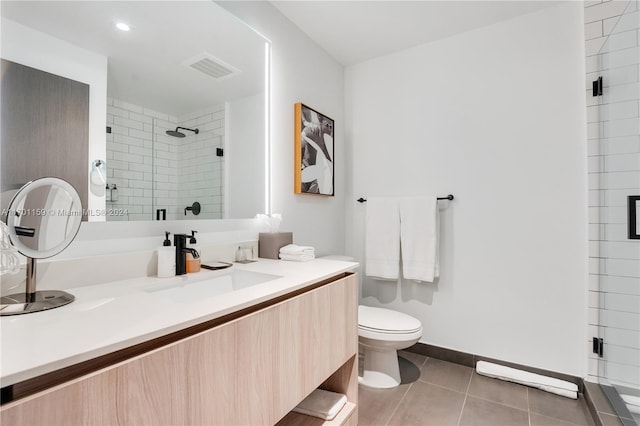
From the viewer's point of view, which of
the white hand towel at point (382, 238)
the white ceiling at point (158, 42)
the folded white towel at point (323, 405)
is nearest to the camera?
the white ceiling at point (158, 42)

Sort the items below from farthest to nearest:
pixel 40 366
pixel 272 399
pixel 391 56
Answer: pixel 391 56
pixel 272 399
pixel 40 366

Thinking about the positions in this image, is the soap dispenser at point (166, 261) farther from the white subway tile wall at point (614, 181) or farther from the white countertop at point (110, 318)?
the white subway tile wall at point (614, 181)

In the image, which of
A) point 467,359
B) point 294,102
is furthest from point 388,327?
point 294,102

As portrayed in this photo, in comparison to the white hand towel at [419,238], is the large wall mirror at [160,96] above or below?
above

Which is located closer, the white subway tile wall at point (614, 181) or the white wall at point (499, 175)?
the white subway tile wall at point (614, 181)

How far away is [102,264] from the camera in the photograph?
1063mm

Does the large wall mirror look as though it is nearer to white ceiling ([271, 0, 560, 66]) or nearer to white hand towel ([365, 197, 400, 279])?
white ceiling ([271, 0, 560, 66])

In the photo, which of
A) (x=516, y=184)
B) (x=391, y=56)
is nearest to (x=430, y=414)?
(x=516, y=184)

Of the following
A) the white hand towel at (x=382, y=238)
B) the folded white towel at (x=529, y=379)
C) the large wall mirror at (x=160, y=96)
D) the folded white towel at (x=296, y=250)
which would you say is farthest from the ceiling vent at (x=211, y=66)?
the folded white towel at (x=529, y=379)

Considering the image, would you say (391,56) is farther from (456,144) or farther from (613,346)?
(613,346)

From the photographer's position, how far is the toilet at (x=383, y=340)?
1.73 m

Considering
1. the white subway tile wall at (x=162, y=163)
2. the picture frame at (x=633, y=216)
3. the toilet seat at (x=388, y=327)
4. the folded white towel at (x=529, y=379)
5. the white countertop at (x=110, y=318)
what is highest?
the white subway tile wall at (x=162, y=163)

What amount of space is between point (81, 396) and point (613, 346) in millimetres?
2248

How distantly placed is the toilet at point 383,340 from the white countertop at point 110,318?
0.73 m
